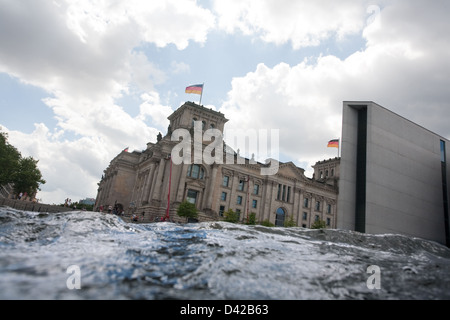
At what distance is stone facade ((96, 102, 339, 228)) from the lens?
178ft

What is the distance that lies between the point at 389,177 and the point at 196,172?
124 feet

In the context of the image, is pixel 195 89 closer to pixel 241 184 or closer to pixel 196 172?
pixel 196 172

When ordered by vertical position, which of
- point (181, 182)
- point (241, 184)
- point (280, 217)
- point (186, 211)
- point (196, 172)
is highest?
point (196, 172)

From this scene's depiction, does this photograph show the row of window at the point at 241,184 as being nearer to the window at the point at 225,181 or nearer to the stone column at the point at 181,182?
the window at the point at 225,181

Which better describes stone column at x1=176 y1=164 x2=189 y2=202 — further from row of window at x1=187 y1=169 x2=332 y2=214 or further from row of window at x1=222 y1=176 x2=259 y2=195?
row of window at x1=222 y1=176 x2=259 y2=195

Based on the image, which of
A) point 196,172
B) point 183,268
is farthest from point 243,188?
point 183,268

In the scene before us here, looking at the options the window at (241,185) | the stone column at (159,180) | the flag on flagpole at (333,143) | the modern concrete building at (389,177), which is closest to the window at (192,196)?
the stone column at (159,180)

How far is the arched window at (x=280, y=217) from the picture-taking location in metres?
63.5

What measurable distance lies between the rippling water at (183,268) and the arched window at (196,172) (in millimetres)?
49561

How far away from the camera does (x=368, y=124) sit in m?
24.2

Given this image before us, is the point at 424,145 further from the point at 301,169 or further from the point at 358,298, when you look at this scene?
the point at 301,169

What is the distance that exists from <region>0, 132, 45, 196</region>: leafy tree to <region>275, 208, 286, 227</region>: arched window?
1860 inches

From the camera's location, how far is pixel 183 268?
4281 millimetres
